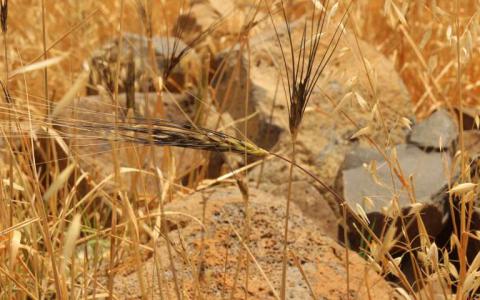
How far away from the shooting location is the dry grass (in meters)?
1.28

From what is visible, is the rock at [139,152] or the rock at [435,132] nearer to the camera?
the rock at [139,152]

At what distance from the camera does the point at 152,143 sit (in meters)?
0.99

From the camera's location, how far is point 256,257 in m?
1.70

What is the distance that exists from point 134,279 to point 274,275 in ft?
0.86

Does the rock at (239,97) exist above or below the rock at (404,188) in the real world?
above

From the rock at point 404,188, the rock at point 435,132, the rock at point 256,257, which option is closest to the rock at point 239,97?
the rock at point 404,188

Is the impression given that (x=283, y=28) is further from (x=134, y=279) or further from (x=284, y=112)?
(x=134, y=279)

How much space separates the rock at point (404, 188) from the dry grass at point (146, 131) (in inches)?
1.6

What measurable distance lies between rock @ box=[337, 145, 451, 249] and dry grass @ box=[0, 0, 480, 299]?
0.13ft

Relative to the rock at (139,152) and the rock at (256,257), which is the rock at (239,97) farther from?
the rock at (256,257)

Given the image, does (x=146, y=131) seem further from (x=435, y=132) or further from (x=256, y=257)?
(x=435, y=132)

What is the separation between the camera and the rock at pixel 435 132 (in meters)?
2.45

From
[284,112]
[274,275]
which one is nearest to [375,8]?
[284,112]

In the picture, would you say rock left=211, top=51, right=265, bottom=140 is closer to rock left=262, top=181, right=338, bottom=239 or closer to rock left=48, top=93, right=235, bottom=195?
rock left=48, top=93, right=235, bottom=195
